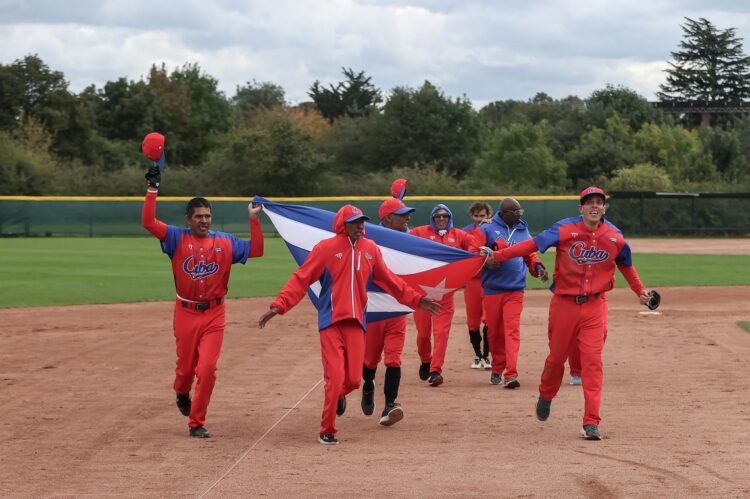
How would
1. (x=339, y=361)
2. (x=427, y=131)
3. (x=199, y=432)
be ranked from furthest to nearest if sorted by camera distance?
1. (x=427, y=131)
2. (x=199, y=432)
3. (x=339, y=361)

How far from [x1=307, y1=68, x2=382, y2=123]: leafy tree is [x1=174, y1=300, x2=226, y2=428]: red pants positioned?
90787 mm

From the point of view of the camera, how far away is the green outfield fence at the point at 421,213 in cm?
4938

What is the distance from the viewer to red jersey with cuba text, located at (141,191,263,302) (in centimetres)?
982

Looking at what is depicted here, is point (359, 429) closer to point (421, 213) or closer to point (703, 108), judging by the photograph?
point (421, 213)

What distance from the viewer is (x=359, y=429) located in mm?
10227

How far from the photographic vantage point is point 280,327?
61.3ft

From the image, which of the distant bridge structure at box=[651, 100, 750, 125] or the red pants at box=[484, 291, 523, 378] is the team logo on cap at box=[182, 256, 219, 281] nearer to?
the red pants at box=[484, 291, 523, 378]

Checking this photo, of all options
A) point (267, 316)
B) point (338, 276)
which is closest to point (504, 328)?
point (338, 276)

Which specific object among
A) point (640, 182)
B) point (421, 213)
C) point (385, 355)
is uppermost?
point (640, 182)

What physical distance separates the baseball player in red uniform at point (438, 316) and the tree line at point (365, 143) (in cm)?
4418

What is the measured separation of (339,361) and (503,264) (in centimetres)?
354

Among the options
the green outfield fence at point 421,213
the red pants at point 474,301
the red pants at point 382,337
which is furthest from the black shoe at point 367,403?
the green outfield fence at point 421,213

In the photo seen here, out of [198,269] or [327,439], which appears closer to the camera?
[327,439]

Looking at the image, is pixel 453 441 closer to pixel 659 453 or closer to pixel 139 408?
pixel 659 453
